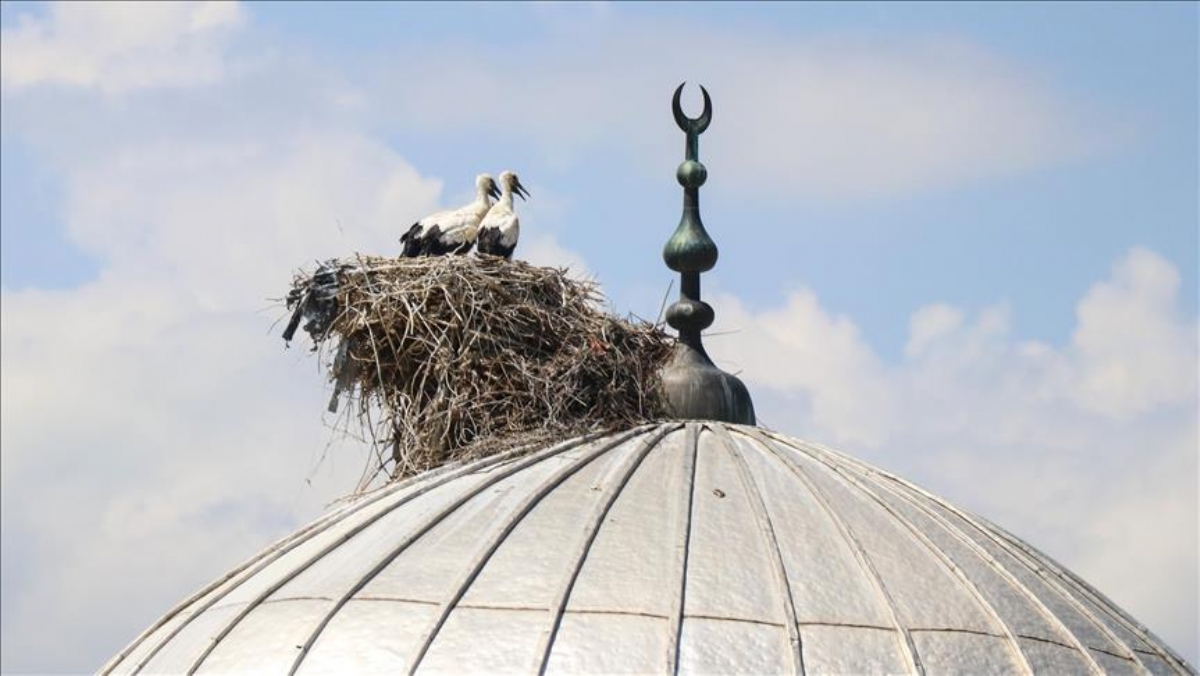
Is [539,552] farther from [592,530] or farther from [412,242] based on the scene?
[412,242]

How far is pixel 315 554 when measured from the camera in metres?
16.6

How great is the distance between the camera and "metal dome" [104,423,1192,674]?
48.5 ft

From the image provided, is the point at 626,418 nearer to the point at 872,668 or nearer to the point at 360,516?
the point at 360,516

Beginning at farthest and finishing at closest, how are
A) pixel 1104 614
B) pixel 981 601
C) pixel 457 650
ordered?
1. pixel 1104 614
2. pixel 981 601
3. pixel 457 650

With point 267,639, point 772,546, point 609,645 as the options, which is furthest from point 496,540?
point 772,546

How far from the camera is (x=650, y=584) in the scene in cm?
1509

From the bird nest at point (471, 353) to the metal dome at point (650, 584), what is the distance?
535 millimetres

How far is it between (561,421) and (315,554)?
2122 millimetres

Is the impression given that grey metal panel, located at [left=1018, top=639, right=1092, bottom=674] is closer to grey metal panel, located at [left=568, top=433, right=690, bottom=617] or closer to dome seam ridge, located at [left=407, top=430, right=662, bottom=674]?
grey metal panel, located at [left=568, top=433, right=690, bottom=617]

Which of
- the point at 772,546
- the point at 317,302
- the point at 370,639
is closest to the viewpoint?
the point at 370,639

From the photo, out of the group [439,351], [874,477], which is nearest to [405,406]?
[439,351]

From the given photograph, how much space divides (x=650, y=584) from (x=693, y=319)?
431 centimetres

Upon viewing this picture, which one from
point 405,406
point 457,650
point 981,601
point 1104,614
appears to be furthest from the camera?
point 405,406

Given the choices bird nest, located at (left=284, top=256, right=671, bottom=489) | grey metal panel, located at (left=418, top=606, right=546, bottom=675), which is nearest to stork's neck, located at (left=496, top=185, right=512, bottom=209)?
bird nest, located at (left=284, top=256, right=671, bottom=489)
